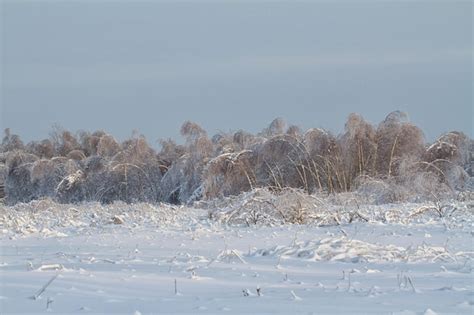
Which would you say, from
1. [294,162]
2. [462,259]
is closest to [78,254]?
[462,259]

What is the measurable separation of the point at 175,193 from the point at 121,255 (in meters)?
23.9

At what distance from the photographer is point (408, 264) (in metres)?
Result: 7.49

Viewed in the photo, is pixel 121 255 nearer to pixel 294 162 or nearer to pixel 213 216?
pixel 213 216

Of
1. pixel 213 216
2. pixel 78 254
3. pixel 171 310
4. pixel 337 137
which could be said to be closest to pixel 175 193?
pixel 337 137

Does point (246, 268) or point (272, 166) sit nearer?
point (246, 268)

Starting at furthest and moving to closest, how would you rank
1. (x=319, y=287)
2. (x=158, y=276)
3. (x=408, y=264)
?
(x=408, y=264), (x=158, y=276), (x=319, y=287)

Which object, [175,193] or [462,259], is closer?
[462,259]

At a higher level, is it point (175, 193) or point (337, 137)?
point (337, 137)

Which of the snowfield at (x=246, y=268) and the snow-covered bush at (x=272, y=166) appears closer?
the snowfield at (x=246, y=268)

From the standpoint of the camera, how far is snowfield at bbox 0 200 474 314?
5496 millimetres

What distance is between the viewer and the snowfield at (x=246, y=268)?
5496 mm

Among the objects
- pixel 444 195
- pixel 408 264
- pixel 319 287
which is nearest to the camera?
pixel 319 287

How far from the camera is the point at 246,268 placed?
7.47 metres

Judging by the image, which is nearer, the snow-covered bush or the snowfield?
the snowfield
